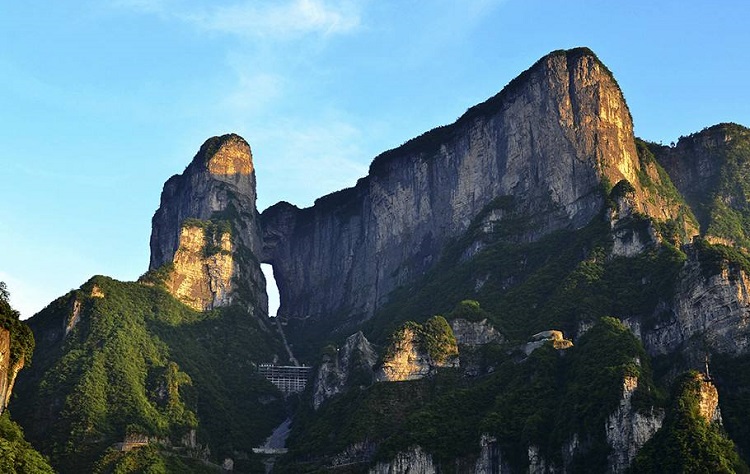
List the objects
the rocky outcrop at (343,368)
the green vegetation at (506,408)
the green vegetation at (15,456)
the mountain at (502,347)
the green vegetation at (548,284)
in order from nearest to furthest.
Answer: the green vegetation at (15,456) < the green vegetation at (506,408) < the mountain at (502,347) < the green vegetation at (548,284) < the rocky outcrop at (343,368)

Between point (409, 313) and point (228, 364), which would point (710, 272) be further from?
point (228, 364)

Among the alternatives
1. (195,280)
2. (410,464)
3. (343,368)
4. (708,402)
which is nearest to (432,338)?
(343,368)

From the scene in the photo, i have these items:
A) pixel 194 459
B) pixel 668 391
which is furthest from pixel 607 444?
pixel 194 459

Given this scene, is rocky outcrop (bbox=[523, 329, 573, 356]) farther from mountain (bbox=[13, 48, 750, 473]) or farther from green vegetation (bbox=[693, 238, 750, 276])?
green vegetation (bbox=[693, 238, 750, 276])

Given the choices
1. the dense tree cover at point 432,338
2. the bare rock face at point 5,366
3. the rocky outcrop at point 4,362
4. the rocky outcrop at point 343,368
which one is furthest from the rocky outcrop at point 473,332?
the rocky outcrop at point 4,362

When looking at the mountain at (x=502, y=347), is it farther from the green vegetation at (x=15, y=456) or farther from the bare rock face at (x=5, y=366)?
the bare rock face at (x=5, y=366)

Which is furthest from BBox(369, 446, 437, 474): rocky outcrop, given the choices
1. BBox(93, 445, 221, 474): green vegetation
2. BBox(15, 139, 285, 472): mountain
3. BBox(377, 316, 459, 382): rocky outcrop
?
BBox(15, 139, 285, 472): mountain
